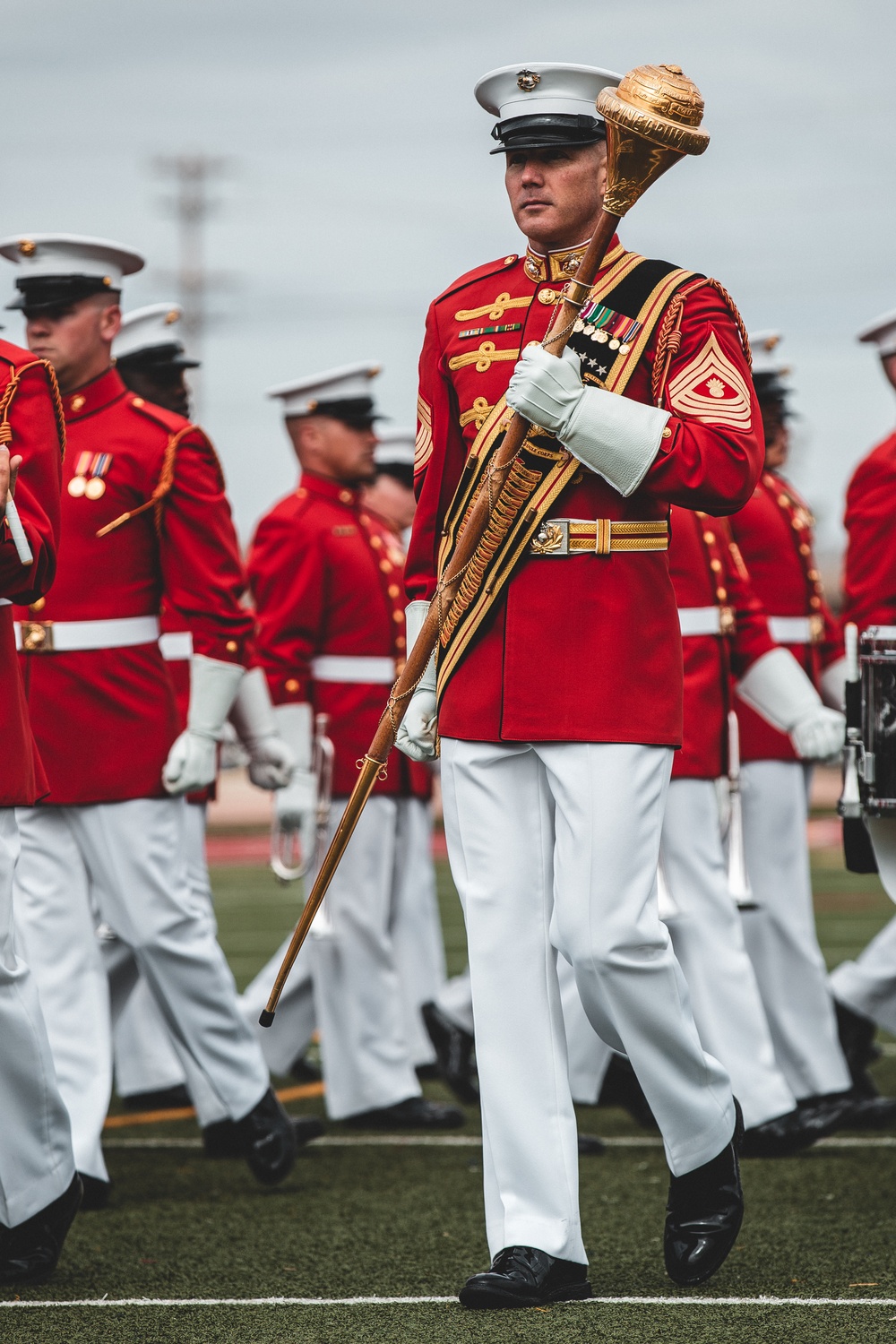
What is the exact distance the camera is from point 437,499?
4.64 metres

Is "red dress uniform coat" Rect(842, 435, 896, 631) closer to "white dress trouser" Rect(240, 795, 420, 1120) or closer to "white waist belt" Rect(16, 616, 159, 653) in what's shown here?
"white dress trouser" Rect(240, 795, 420, 1120)

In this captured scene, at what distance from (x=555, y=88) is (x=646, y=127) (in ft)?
1.51

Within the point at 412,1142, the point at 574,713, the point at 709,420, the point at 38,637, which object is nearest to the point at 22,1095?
the point at 574,713

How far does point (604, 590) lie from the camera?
4352 mm

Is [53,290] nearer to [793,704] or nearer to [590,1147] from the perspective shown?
[793,704]

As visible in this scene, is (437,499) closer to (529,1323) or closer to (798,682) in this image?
(529,1323)

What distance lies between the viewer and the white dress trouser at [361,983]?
7.25m

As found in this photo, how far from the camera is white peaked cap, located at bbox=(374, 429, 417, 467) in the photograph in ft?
33.3

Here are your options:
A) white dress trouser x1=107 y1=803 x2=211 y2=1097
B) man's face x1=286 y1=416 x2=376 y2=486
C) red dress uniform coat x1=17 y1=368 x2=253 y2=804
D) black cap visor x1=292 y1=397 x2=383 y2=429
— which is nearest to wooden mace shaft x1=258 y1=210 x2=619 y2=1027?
red dress uniform coat x1=17 y1=368 x2=253 y2=804

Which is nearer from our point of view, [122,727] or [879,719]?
[879,719]

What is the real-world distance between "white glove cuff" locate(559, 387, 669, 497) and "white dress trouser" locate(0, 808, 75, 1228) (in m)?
1.38

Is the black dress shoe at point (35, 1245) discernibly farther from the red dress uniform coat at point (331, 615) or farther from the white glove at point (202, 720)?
the red dress uniform coat at point (331, 615)

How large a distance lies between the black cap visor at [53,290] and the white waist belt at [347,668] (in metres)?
1.79

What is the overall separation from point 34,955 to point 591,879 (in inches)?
78.8
